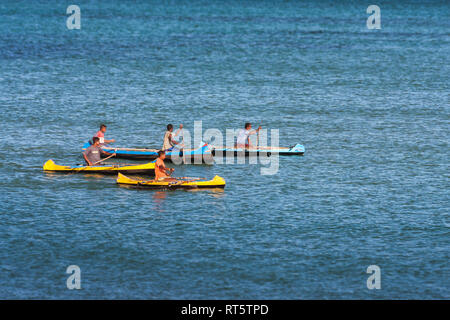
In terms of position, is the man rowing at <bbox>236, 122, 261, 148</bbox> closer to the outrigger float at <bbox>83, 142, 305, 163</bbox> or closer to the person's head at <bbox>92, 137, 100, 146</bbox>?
the outrigger float at <bbox>83, 142, 305, 163</bbox>

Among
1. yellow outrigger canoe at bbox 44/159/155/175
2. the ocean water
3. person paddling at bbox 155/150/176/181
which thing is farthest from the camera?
yellow outrigger canoe at bbox 44/159/155/175

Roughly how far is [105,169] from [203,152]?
557 cm

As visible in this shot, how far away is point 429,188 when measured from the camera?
40000 millimetres

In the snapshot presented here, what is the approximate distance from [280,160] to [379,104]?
72.1 ft

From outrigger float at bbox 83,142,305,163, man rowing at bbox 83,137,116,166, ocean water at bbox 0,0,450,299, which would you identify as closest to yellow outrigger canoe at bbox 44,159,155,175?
ocean water at bbox 0,0,450,299

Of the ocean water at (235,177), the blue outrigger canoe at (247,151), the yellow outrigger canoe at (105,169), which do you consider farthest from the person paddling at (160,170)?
the blue outrigger canoe at (247,151)

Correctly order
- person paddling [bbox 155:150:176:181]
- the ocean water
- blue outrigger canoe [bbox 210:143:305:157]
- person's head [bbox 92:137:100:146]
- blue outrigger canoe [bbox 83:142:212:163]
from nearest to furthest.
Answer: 1. the ocean water
2. person paddling [bbox 155:150:176:181]
3. person's head [bbox 92:137:100:146]
4. blue outrigger canoe [bbox 83:142:212:163]
5. blue outrigger canoe [bbox 210:143:305:157]

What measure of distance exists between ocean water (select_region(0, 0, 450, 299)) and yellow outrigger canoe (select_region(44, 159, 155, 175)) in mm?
529

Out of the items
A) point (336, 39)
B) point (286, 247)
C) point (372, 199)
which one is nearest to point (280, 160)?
point (372, 199)

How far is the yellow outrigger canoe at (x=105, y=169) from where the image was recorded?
40.1 metres

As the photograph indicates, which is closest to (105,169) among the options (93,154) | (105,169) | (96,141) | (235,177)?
(105,169)

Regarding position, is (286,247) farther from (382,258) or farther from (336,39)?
(336,39)

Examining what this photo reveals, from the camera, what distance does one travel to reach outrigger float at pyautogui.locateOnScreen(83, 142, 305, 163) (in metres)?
43.2

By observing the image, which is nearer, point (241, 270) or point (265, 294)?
point (265, 294)
